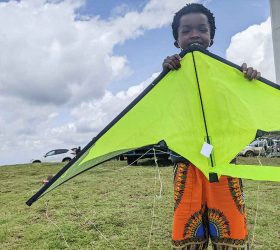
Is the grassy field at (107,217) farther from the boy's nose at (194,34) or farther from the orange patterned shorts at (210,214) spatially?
the boy's nose at (194,34)

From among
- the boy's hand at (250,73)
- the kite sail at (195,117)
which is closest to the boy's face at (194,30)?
the kite sail at (195,117)

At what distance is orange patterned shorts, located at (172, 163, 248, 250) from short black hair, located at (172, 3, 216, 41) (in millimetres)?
1110

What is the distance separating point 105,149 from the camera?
2557mm

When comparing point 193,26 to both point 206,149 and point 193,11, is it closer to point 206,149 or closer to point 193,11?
point 193,11

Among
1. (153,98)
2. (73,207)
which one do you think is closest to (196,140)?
(153,98)

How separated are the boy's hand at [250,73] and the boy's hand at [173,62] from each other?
1.47ft

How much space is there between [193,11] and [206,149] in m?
1.04

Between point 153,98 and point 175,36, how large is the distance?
571mm

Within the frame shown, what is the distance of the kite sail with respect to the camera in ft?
7.98

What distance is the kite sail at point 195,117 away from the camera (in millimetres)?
2434

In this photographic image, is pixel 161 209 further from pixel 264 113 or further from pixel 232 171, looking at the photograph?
pixel 232 171

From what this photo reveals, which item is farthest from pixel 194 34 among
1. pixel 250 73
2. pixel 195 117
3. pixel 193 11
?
pixel 195 117

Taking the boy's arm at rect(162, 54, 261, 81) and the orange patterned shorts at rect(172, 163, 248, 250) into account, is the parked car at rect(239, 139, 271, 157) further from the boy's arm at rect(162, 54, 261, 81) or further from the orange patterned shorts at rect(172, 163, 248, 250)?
the boy's arm at rect(162, 54, 261, 81)

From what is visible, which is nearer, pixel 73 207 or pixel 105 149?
pixel 105 149
